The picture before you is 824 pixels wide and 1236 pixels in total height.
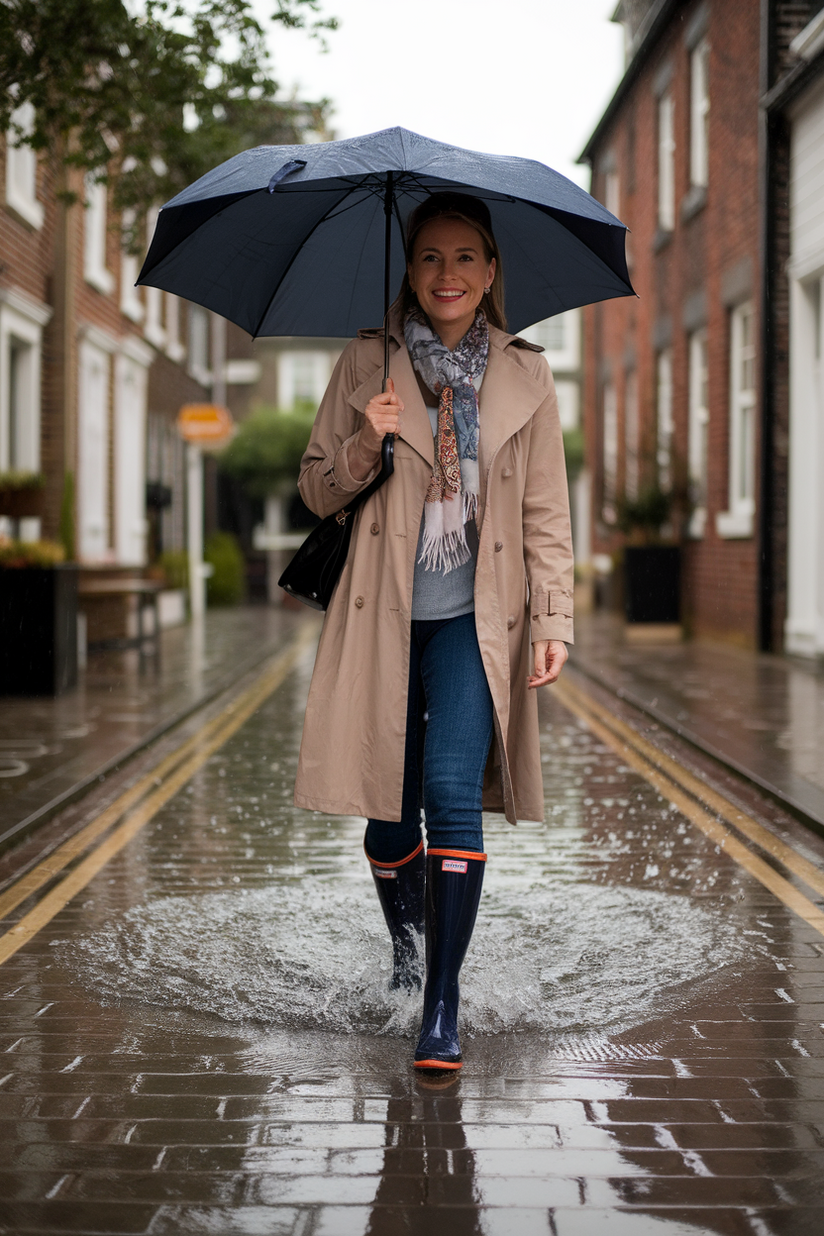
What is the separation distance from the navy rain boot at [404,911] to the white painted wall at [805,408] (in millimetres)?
11081

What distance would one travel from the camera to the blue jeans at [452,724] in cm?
364

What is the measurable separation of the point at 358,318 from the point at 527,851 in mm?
2722

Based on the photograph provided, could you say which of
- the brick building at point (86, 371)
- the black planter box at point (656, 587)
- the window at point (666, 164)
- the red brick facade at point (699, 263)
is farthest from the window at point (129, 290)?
the black planter box at point (656, 587)

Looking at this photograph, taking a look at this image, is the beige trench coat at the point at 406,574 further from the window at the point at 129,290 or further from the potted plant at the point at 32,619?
the window at the point at 129,290

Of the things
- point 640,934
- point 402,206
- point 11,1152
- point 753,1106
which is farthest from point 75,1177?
point 402,206

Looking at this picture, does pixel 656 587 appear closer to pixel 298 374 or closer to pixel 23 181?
pixel 23 181

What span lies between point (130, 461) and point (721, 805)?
52.7 feet

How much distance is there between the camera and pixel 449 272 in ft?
12.4

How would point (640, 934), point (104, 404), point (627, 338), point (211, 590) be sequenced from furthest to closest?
point (211, 590) → point (627, 338) → point (104, 404) → point (640, 934)

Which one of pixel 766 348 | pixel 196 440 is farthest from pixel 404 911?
pixel 196 440

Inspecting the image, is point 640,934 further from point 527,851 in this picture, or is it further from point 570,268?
point 570,268

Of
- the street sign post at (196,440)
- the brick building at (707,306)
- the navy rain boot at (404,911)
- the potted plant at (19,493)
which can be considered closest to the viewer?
the navy rain boot at (404,911)

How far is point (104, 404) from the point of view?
66.7 ft

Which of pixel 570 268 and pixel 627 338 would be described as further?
pixel 627 338
